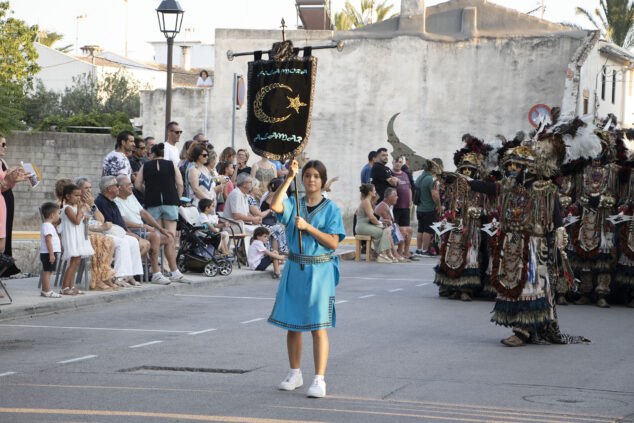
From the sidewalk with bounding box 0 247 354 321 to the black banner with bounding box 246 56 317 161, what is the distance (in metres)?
4.26

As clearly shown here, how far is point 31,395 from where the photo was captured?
774 cm

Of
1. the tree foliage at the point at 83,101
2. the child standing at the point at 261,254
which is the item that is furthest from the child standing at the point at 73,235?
the tree foliage at the point at 83,101

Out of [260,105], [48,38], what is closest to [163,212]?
[260,105]

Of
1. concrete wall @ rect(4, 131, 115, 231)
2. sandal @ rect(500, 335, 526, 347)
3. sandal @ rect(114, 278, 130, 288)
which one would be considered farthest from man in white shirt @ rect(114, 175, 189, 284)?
concrete wall @ rect(4, 131, 115, 231)

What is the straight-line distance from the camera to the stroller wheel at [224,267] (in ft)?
56.9

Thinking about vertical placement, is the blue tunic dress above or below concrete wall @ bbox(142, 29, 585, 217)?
below

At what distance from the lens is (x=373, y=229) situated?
21.7 m

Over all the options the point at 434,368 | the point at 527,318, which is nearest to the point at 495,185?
the point at 527,318

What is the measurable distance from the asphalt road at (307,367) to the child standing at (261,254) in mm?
3655

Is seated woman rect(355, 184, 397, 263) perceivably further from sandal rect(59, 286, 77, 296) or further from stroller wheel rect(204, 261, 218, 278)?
sandal rect(59, 286, 77, 296)

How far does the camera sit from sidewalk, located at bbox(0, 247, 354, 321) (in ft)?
42.0

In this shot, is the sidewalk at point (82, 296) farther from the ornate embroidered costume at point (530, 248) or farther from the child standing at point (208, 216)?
the ornate embroidered costume at point (530, 248)

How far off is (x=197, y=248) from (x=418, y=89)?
16335 mm

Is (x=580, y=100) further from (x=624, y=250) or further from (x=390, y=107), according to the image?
(x=624, y=250)
